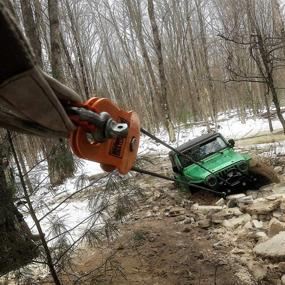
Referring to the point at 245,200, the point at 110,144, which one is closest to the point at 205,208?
the point at 245,200

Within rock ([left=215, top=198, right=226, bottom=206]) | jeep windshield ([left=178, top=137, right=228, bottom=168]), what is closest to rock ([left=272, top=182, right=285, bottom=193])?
rock ([left=215, top=198, right=226, bottom=206])

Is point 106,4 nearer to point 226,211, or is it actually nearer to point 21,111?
point 226,211

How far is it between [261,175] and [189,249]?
289 cm

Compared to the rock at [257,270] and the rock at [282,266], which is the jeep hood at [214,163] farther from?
the rock at [282,266]

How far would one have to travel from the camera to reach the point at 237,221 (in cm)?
579

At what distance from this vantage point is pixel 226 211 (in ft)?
20.5

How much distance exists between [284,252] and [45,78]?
387 centimetres

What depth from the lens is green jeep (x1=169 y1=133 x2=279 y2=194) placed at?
23.4 feet

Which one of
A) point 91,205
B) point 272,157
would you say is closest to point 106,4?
point 272,157

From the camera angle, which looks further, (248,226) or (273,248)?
(248,226)

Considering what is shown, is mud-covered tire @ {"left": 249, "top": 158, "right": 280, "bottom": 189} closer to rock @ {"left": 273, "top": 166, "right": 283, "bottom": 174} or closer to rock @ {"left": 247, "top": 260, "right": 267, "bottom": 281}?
rock @ {"left": 273, "top": 166, "right": 283, "bottom": 174}

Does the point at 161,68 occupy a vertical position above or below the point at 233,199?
above

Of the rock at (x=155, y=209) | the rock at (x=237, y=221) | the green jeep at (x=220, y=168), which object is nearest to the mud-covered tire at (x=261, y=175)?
the green jeep at (x=220, y=168)

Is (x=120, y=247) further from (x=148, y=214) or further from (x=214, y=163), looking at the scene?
(x=214, y=163)
